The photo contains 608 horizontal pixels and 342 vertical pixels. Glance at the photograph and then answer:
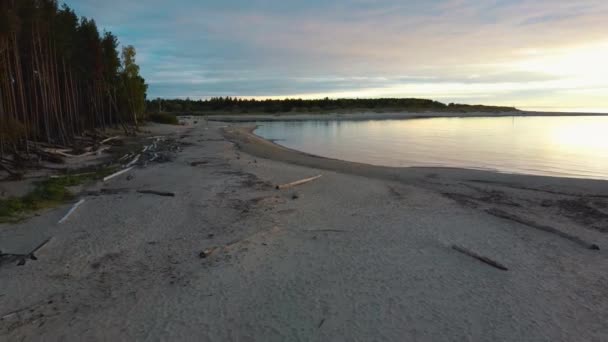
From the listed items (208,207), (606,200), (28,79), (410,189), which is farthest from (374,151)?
(28,79)

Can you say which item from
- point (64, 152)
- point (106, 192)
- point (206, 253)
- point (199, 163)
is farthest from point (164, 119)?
point (206, 253)

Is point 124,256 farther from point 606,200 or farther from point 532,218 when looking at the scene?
point 606,200

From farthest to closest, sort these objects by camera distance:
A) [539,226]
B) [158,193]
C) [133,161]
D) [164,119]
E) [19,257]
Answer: [164,119] < [133,161] < [158,193] < [539,226] < [19,257]

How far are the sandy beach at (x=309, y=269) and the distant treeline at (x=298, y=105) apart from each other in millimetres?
106970

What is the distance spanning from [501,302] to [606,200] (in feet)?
25.7

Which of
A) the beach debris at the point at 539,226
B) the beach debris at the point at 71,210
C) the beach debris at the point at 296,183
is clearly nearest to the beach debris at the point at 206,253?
the beach debris at the point at 71,210

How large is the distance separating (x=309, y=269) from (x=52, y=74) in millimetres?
24114

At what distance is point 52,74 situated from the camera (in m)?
23.6

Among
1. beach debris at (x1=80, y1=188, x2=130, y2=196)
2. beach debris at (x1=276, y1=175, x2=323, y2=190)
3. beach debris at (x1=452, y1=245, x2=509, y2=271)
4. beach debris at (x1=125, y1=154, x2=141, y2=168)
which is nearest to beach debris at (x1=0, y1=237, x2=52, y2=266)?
beach debris at (x1=80, y1=188, x2=130, y2=196)

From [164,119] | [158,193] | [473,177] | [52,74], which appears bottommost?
[473,177]

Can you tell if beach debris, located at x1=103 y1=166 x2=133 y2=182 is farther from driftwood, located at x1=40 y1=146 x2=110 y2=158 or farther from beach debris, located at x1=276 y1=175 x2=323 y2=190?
beach debris, located at x1=276 y1=175 x2=323 y2=190

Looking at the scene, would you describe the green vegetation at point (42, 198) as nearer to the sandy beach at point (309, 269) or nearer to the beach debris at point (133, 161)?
the sandy beach at point (309, 269)

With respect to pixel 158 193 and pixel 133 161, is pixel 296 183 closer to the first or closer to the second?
pixel 158 193

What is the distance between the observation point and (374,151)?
26000 mm
